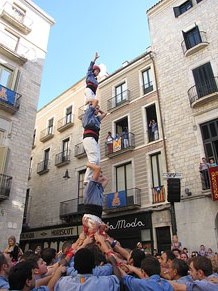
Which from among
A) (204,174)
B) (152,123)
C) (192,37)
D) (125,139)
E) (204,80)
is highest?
(192,37)

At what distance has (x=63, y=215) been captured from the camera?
2016 cm

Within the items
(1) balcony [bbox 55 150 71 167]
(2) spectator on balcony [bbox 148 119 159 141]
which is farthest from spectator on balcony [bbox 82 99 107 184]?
(1) balcony [bbox 55 150 71 167]

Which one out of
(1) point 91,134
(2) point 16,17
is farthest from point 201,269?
(2) point 16,17

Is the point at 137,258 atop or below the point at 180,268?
atop

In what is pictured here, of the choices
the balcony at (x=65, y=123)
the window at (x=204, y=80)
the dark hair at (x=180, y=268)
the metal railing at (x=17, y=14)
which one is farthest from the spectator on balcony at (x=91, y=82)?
the balcony at (x=65, y=123)

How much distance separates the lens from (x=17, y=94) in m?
15.9

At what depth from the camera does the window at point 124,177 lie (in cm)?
1781

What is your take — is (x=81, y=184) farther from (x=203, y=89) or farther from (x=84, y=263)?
(x=84, y=263)

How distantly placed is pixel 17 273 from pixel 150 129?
15892 millimetres

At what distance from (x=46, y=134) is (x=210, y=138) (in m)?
16.2

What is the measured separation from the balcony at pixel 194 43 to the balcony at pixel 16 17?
10.2 meters

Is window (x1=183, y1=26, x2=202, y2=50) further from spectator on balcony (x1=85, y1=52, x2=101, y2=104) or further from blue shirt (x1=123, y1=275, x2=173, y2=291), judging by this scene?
blue shirt (x1=123, y1=275, x2=173, y2=291)

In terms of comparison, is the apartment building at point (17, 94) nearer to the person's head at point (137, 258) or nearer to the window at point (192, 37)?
the window at point (192, 37)

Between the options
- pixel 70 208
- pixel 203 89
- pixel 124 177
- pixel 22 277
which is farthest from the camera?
pixel 70 208
